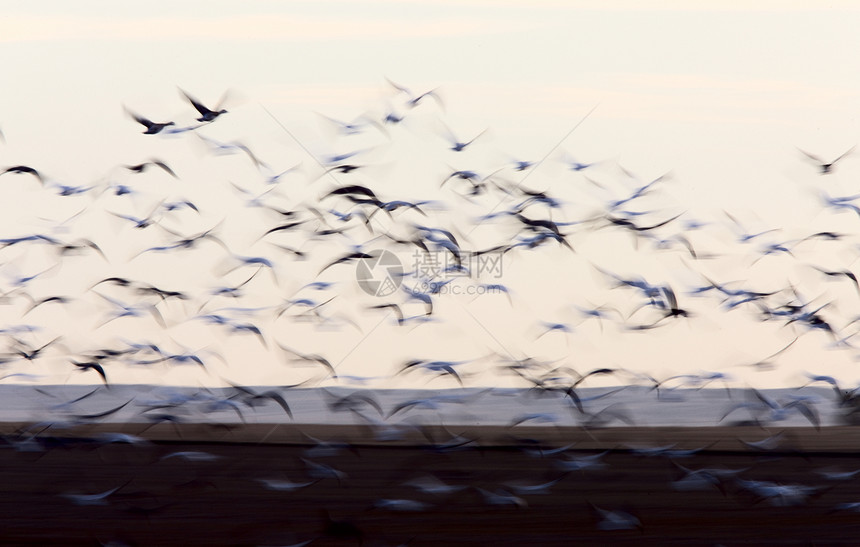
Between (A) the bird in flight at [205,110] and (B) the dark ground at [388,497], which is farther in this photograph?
(A) the bird in flight at [205,110]

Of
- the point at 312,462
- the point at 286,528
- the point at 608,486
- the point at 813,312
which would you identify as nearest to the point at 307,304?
the point at 312,462

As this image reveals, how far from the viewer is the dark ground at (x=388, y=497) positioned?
234cm

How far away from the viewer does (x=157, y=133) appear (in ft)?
9.16

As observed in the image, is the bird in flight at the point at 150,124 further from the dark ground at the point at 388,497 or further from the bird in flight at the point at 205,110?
the dark ground at the point at 388,497

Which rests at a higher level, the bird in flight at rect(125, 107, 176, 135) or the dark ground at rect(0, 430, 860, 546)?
the bird in flight at rect(125, 107, 176, 135)

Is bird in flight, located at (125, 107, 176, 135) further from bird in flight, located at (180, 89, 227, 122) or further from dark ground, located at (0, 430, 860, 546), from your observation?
dark ground, located at (0, 430, 860, 546)

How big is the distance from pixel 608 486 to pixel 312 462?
0.99 m

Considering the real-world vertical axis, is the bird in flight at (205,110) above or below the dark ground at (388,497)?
above

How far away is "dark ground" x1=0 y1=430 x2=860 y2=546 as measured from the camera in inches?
92.2

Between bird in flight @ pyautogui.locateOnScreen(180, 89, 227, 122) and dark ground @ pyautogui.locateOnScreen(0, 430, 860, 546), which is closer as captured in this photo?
dark ground @ pyautogui.locateOnScreen(0, 430, 860, 546)

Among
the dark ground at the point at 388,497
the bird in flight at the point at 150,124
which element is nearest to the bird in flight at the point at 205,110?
the bird in flight at the point at 150,124

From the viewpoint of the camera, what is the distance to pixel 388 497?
99.4 inches

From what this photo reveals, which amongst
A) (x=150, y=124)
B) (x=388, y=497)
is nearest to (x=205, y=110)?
(x=150, y=124)

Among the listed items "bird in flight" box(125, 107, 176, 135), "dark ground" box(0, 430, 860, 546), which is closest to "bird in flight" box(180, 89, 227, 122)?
"bird in flight" box(125, 107, 176, 135)
